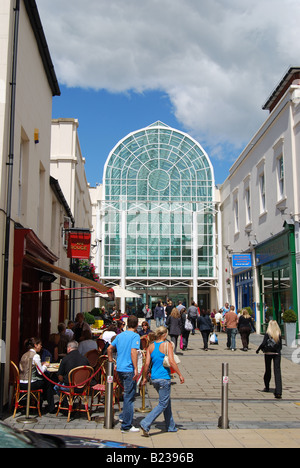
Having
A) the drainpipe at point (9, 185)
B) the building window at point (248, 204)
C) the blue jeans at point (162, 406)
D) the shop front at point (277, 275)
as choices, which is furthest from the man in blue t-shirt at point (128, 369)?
the building window at point (248, 204)

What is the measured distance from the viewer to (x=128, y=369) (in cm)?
743

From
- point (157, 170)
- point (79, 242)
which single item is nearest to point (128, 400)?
point (79, 242)

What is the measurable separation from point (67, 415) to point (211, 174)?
35.9 m

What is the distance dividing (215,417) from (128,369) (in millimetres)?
2108

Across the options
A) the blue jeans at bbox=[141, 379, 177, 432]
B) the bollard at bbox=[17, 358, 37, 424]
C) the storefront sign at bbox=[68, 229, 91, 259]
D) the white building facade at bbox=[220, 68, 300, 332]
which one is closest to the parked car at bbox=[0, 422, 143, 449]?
the blue jeans at bbox=[141, 379, 177, 432]

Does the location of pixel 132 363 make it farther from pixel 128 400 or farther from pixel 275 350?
pixel 275 350

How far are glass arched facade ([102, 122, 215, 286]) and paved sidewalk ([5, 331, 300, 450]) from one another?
27.5 meters

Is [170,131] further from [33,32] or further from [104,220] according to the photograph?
[33,32]

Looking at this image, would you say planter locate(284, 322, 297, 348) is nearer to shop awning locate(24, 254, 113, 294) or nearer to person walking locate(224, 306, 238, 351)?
person walking locate(224, 306, 238, 351)

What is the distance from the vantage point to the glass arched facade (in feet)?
138

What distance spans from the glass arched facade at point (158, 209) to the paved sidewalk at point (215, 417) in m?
27.5

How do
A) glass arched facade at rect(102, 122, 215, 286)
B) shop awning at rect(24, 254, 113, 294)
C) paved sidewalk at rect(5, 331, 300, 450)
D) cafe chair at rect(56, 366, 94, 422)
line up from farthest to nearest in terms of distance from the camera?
glass arched facade at rect(102, 122, 215, 286) < shop awning at rect(24, 254, 113, 294) < cafe chair at rect(56, 366, 94, 422) < paved sidewalk at rect(5, 331, 300, 450)

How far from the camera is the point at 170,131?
43.9 meters
